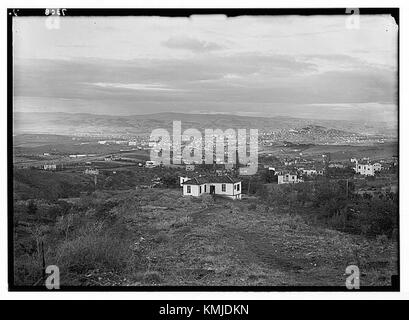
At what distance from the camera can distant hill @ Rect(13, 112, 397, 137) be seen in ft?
14.0

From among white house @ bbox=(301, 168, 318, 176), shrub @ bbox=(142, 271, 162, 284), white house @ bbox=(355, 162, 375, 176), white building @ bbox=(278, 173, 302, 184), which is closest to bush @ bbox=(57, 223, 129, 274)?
shrub @ bbox=(142, 271, 162, 284)

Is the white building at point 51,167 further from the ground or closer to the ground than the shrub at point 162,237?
further from the ground

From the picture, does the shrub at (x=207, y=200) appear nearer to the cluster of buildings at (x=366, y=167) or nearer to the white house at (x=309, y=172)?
the white house at (x=309, y=172)

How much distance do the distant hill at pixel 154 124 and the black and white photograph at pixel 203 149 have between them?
0.01m

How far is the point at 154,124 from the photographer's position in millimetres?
4324

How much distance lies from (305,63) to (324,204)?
121 cm

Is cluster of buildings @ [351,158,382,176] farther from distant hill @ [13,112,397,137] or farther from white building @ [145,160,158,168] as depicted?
white building @ [145,160,158,168]

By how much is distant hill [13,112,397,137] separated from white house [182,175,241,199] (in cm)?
45

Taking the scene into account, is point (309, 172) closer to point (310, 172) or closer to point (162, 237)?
Result: point (310, 172)

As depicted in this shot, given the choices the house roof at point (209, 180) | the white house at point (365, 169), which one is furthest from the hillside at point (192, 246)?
the white house at point (365, 169)

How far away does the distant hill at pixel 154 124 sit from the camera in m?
4.27

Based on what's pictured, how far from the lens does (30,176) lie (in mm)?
4277

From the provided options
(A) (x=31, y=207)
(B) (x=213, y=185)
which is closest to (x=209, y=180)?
(B) (x=213, y=185)
